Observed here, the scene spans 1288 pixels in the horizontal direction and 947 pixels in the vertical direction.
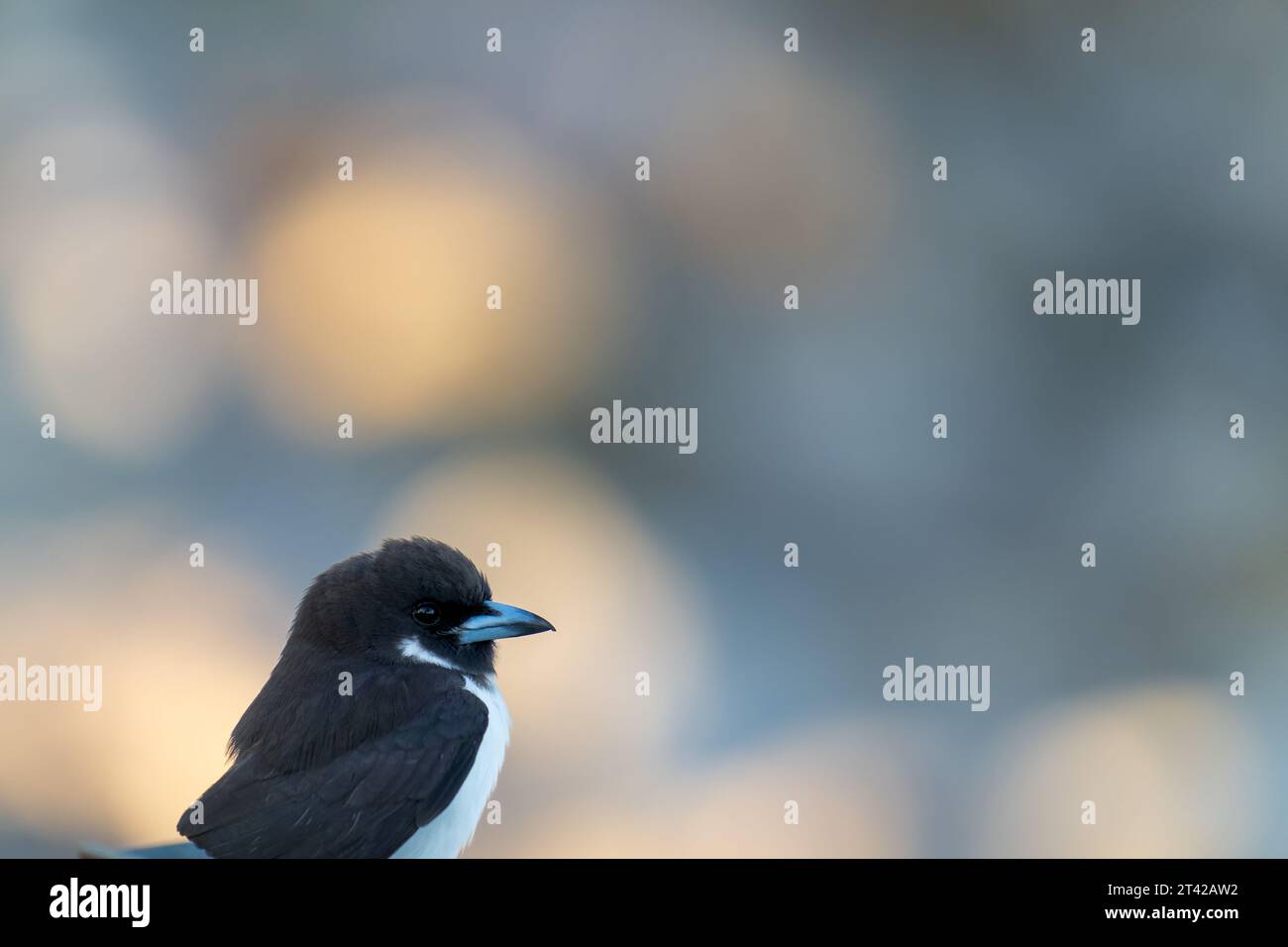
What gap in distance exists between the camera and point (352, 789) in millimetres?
3299

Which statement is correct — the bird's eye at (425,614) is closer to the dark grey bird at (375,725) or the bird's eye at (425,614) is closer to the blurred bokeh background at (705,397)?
the dark grey bird at (375,725)

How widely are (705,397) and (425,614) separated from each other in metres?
4.96

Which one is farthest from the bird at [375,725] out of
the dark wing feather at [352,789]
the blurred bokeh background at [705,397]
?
the blurred bokeh background at [705,397]

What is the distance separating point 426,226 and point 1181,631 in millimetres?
5530

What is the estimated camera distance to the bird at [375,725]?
322cm

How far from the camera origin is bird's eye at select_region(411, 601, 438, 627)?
356cm

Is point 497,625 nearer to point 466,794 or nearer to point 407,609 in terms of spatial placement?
point 407,609

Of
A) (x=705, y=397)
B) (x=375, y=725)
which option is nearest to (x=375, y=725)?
(x=375, y=725)

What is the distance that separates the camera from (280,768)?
330 cm

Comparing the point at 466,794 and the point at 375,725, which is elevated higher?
the point at 375,725

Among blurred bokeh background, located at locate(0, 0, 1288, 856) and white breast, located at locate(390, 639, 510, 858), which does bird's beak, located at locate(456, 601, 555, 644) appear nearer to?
white breast, located at locate(390, 639, 510, 858)

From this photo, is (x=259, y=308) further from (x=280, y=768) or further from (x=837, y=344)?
(x=280, y=768)
